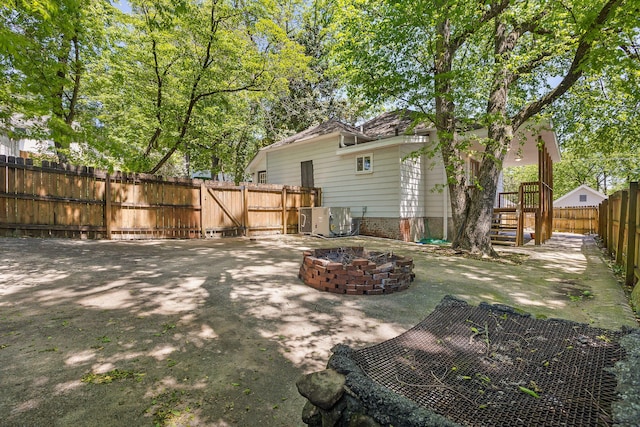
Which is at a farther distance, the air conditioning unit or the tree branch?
the air conditioning unit

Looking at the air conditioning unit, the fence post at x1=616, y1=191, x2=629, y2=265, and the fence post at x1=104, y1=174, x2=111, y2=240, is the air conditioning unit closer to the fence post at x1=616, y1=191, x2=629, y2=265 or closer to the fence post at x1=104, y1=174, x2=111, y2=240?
the fence post at x1=104, y1=174, x2=111, y2=240

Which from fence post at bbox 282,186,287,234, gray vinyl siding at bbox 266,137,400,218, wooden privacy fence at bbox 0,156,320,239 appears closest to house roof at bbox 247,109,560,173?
gray vinyl siding at bbox 266,137,400,218

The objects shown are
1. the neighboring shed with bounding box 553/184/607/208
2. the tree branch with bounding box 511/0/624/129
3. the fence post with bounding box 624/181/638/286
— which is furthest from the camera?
the neighboring shed with bounding box 553/184/607/208

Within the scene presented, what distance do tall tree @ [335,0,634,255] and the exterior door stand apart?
18.1 feet

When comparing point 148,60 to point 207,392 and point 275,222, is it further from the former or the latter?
point 207,392

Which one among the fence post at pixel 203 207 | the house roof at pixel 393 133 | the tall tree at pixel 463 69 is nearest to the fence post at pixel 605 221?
the house roof at pixel 393 133

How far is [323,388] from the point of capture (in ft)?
5.19

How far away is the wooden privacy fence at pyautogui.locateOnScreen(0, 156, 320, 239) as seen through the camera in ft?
22.5

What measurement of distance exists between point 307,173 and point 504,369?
40.2ft

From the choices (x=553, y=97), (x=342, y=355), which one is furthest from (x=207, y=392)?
(x=553, y=97)

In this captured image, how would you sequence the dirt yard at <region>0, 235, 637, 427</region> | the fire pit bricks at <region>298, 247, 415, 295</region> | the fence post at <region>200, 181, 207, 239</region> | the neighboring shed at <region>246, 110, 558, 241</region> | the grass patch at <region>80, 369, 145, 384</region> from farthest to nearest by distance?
the neighboring shed at <region>246, 110, 558, 241</region>
the fence post at <region>200, 181, 207, 239</region>
the fire pit bricks at <region>298, 247, 415, 295</region>
the grass patch at <region>80, 369, 145, 384</region>
the dirt yard at <region>0, 235, 637, 427</region>

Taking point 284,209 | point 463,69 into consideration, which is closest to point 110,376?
point 463,69

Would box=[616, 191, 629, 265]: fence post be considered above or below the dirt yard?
above

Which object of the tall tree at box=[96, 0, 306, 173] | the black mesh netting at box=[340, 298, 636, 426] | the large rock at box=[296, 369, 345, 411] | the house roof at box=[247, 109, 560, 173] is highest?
the tall tree at box=[96, 0, 306, 173]
